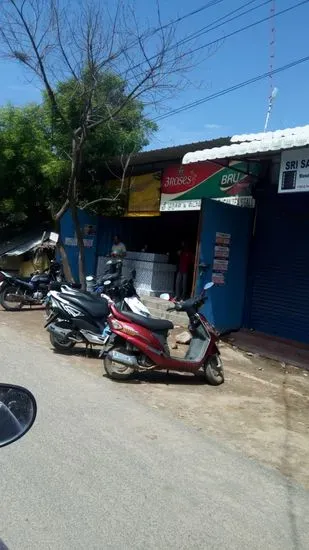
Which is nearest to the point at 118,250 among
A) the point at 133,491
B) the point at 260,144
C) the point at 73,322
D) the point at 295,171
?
the point at 73,322

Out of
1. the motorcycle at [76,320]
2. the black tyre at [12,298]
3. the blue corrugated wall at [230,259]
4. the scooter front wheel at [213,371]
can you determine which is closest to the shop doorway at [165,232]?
the black tyre at [12,298]

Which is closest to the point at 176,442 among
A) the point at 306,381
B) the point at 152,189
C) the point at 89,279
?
the point at 306,381

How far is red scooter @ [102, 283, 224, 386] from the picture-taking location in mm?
6945

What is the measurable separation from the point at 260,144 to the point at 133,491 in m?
6.01

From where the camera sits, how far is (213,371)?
7.50 meters

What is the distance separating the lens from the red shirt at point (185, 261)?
14633mm

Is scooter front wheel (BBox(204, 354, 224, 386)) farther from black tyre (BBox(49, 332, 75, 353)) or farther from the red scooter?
black tyre (BBox(49, 332, 75, 353))

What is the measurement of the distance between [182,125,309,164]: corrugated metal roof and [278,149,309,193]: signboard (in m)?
0.38

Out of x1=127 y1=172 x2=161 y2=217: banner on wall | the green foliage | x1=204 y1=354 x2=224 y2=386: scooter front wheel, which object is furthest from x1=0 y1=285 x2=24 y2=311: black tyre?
x1=204 y1=354 x2=224 y2=386: scooter front wheel

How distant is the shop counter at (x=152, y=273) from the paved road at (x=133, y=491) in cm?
887

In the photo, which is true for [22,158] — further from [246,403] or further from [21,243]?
[246,403]

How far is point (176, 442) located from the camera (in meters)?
5.01

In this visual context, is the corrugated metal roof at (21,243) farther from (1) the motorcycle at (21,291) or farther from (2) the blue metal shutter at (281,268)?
(2) the blue metal shutter at (281,268)

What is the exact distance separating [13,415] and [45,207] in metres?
17.3
